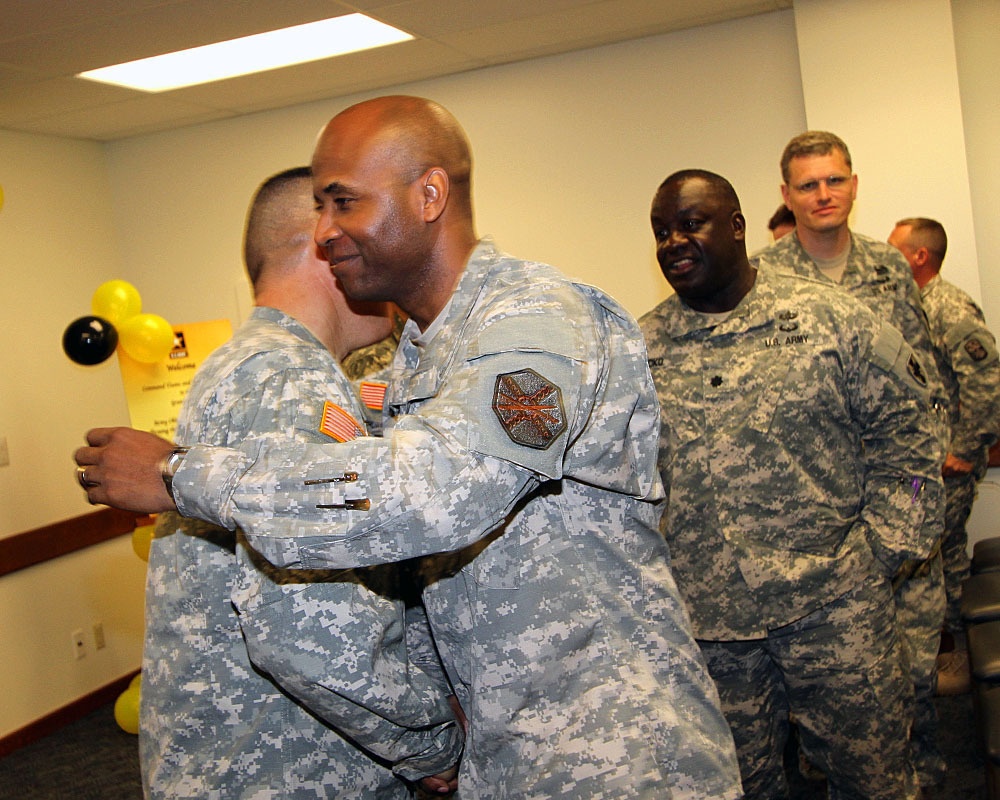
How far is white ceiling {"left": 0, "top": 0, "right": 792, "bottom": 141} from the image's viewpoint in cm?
368

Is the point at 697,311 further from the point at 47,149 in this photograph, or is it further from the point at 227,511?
the point at 47,149

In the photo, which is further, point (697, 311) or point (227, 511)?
point (697, 311)

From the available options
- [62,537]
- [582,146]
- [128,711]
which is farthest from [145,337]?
[582,146]

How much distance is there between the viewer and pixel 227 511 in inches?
46.8

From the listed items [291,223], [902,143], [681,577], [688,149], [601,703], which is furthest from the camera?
[688,149]

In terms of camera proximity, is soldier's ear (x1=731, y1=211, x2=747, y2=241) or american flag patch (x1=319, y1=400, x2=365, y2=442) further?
soldier's ear (x1=731, y1=211, x2=747, y2=241)

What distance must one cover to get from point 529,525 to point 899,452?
150 centimetres

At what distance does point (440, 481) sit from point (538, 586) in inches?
12.3

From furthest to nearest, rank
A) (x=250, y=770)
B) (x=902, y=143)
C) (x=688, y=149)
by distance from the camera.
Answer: (x=688, y=149), (x=902, y=143), (x=250, y=770)

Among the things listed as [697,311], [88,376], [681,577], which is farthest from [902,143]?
[88,376]

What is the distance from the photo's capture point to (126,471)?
1.26m

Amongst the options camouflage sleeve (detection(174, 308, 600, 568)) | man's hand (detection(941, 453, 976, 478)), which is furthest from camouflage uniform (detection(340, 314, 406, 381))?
man's hand (detection(941, 453, 976, 478))

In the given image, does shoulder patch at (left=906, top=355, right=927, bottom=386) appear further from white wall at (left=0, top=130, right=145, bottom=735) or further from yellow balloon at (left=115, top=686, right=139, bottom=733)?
white wall at (left=0, top=130, right=145, bottom=735)

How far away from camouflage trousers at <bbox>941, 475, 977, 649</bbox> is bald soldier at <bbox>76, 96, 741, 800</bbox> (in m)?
3.08
